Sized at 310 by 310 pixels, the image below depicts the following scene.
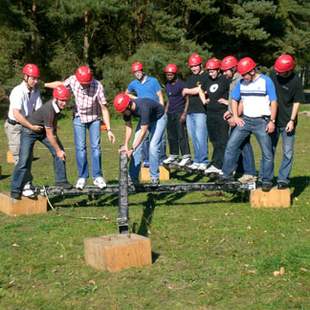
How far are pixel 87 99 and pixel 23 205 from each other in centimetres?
174

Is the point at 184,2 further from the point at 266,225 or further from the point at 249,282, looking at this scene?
the point at 249,282

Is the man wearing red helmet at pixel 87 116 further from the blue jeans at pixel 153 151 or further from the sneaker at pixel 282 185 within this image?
the sneaker at pixel 282 185

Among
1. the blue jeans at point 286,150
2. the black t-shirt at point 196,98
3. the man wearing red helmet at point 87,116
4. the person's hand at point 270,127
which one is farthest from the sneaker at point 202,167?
the man wearing red helmet at point 87,116

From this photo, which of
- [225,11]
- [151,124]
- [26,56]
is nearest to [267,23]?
[225,11]

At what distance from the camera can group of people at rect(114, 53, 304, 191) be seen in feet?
27.7

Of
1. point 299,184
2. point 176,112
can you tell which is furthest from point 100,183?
point 299,184

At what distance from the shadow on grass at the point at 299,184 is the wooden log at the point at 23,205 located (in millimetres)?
3935

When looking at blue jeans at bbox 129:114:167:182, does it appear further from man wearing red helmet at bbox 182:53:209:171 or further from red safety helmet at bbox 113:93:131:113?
man wearing red helmet at bbox 182:53:209:171

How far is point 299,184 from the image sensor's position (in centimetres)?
1066

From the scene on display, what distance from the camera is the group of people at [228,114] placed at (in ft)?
27.7

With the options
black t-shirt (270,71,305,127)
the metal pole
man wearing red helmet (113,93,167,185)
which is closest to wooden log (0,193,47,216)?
man wearing red helmet (113,93,167,185)

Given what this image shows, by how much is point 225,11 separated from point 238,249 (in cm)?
3000

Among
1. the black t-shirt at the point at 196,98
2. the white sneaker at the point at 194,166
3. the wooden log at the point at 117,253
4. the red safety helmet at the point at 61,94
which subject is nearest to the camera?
the wooden log at the point at 117,253

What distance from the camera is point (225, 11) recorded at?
1373 inches
